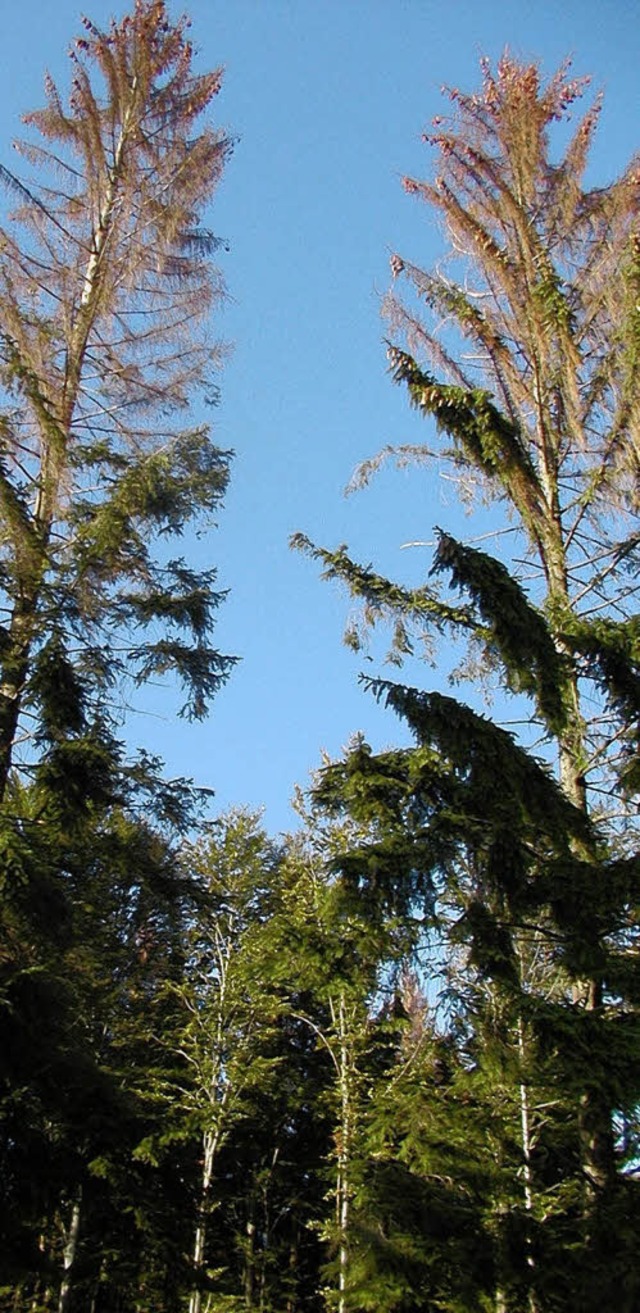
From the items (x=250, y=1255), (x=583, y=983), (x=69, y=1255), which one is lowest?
(x=250, y=1255)

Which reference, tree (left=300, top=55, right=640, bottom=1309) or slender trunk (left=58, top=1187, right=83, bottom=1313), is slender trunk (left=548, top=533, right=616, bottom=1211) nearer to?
tree (left=300, top=55, right=640, bottom=1309)

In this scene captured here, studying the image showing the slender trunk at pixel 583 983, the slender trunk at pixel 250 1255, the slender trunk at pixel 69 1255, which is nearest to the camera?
the slender trunk at pixel 583 983

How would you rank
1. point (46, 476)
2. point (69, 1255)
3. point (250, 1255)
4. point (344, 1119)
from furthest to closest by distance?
point (250, 1255), point (69, 1255), point (344, 1119), point (46, 476)

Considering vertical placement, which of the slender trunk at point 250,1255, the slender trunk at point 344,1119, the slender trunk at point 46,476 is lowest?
the slender trunk at point 250,1255

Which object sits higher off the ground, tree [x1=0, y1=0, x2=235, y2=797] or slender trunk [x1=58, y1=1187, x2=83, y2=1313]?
tree [x1=0, y1=0, x2=235, y2=797]

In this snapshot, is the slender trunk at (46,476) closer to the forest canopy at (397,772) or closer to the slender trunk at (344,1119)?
the forest canopy at (397,772)

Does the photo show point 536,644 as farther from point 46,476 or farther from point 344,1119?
point 344,1119

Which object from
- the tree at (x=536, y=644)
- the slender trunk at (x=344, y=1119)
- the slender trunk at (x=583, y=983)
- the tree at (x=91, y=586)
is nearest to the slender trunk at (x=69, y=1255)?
the tree at (x=91, y=586)

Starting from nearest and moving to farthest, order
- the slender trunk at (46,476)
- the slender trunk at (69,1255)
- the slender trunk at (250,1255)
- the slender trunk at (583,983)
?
the slender trunk at (583,983) → the slender trunk at (46,476) → the slender trunk at (69,1255) → the slender trunk at (250,1255)

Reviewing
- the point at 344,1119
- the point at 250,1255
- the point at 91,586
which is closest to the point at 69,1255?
the point at 344,1119

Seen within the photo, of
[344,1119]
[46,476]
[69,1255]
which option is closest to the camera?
[46,476]

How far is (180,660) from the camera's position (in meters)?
9.84

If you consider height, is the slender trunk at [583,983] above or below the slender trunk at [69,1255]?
above

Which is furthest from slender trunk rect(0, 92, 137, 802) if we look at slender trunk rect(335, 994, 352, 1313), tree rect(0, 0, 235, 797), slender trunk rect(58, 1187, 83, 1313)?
slender trunk rect(58, 1187, 83, 1313)
